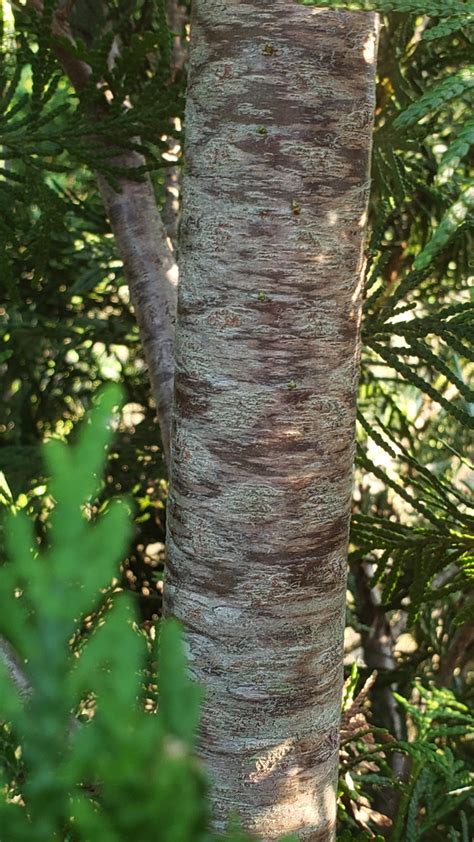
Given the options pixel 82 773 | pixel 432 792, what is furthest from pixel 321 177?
pixel 432 792

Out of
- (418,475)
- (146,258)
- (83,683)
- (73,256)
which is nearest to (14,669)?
(83,683)

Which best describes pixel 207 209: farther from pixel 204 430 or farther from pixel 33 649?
pixel 33 649

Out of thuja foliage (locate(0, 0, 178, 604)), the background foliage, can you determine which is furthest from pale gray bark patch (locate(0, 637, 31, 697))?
thuja foliage (locate(0, 0, 178, 604))

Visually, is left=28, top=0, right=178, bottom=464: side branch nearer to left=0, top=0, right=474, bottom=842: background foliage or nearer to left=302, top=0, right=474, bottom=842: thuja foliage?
left=0, top=0, right=474, bottom=842: background foliage

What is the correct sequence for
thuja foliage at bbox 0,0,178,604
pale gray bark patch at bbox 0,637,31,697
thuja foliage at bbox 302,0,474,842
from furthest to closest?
thuja foliage at bbox 0,0,178,604 → thuja foliage at bbox 302,0,474,842 → pale gray bark patch at bbox 0,637,31,697

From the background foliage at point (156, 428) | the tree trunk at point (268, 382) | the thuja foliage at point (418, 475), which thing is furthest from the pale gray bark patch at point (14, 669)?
the thuja foliage at point (418, 475)

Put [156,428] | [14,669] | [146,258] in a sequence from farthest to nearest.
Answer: [156,428], [146,258], [14,669]

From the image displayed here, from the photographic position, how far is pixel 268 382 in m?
0.94

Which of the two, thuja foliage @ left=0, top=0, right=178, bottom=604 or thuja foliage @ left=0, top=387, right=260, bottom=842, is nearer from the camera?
thuja foliage @ left=0, top=387, right=260, bottom=842

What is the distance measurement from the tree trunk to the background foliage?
0.10 m

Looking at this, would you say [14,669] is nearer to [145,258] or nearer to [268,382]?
[268,382]

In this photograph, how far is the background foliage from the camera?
A: 1.61ft

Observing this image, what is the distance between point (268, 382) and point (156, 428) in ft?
5.22

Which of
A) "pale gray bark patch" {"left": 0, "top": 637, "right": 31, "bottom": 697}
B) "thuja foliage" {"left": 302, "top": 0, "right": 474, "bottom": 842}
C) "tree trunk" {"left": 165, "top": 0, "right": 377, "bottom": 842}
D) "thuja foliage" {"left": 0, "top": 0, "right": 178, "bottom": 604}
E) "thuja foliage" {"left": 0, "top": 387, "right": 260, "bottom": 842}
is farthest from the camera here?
"thuja foliage" {"left": 0, "top": 0, "right": 178, "bottom": 604}
